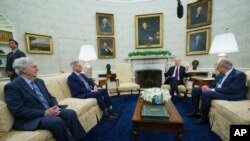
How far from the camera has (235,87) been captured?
227 centimetres

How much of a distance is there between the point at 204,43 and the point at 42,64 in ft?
18.4

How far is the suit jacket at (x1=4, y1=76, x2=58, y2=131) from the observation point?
1518mm

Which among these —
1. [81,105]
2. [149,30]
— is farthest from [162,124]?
[149,30]

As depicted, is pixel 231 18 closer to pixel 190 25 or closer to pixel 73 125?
pixel 190 25

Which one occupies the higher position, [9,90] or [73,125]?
[9,90]

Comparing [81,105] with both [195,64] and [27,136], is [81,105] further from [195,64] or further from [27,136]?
[195,64]

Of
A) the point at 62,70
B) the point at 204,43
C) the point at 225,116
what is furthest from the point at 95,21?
the point at 225,116

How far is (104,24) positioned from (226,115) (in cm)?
503

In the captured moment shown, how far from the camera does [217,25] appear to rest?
4.36 meters

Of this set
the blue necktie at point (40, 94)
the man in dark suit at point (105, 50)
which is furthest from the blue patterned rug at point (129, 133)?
the man in dark suit at point (105, 50)

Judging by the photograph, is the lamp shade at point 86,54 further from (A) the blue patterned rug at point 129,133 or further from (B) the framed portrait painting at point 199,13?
(B) the framed portrait painting at point 199,13

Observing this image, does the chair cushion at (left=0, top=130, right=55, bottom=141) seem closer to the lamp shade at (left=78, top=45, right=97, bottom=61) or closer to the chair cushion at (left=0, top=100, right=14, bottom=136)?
the chair cushion at (left=0, top=100, right=14, bottom=136)

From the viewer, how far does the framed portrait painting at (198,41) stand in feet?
15.0

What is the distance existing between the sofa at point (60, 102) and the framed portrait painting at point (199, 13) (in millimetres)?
4491
